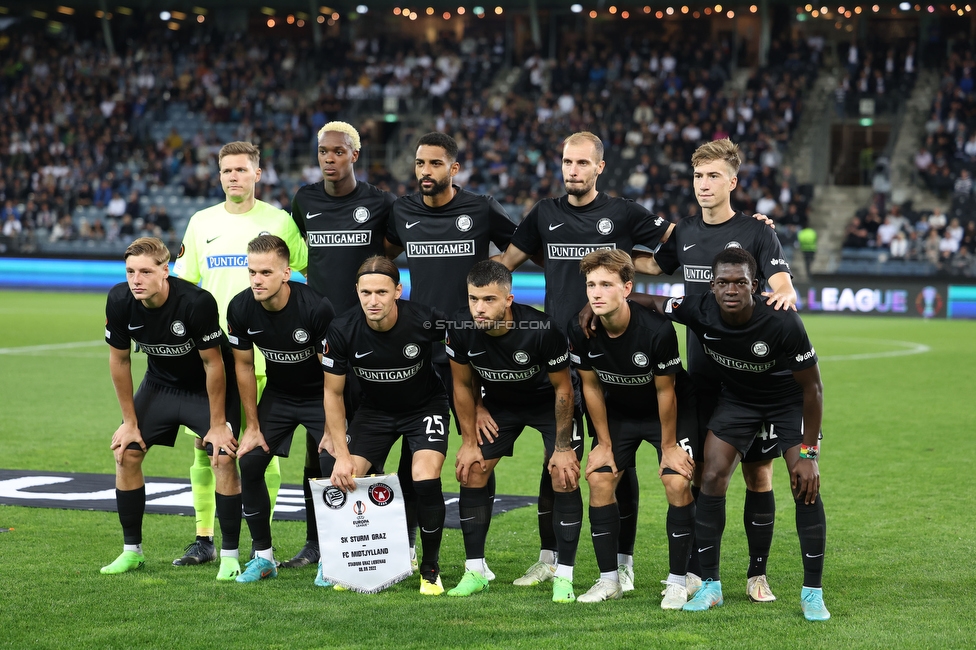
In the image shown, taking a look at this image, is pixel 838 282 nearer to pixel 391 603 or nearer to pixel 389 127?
pixel 389 127

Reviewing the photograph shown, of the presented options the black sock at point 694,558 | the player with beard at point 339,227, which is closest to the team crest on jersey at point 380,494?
the player with beard at point 339,227

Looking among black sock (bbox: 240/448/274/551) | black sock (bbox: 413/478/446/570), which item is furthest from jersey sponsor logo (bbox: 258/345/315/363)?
black sock (bbox: 413/478/446/570)

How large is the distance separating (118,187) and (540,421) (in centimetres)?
3007

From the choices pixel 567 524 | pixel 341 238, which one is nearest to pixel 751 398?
pixel 567 524

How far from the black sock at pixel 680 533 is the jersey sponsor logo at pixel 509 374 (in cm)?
102

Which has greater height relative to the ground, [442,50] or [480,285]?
[442,50]

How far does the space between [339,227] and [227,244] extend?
2.27ft

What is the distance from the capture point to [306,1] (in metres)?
38.1

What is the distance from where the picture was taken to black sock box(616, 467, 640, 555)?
6.33 m

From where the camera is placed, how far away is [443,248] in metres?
6.66

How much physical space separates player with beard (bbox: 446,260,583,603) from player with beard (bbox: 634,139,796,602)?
653mm

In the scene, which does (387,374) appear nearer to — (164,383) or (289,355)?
(289,355)

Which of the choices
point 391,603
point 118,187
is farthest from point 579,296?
point 118,187

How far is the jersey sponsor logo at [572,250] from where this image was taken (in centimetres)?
643
